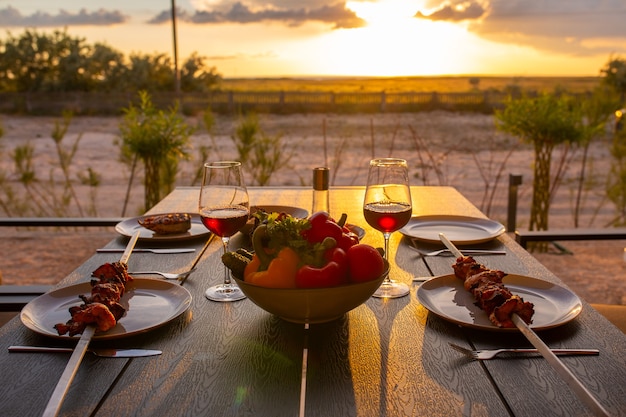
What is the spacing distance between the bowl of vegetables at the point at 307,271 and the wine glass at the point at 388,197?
0.86 ft

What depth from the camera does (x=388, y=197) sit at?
4.60ft

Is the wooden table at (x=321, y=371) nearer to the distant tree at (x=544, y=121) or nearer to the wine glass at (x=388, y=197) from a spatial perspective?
the wine glass at (x=388, y=197)

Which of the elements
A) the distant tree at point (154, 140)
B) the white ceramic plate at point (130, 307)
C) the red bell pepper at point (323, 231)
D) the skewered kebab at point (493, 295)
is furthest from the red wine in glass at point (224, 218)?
the distant tree at point (154, 140)

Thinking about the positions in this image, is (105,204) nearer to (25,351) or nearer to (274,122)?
(25,351)

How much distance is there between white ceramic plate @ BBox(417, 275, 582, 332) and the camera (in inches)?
46.8

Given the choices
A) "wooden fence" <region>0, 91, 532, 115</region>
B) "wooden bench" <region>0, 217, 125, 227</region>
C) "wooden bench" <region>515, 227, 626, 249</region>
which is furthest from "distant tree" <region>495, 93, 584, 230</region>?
"wooden fence" <region>0, 91, 532, 115</region>

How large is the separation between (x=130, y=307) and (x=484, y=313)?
0.70 m

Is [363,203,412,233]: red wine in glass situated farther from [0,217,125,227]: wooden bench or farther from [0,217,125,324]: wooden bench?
[0,217,125,227]: wooden bench

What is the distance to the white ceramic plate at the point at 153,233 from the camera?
1834 mm

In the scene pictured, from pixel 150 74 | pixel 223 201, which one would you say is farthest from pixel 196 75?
pixel 223 201

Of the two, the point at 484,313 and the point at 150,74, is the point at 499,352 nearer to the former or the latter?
the point at 484,313

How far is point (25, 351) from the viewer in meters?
1.09

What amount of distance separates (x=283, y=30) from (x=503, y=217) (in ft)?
47.6

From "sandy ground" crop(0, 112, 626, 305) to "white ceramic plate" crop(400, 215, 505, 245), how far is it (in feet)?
7.16
